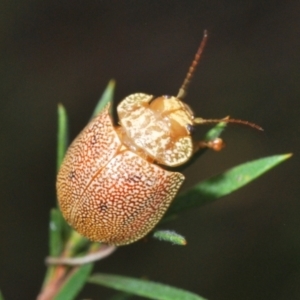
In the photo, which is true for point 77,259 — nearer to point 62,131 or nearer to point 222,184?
point 62,131

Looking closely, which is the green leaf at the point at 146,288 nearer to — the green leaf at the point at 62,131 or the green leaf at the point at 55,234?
the green leaf at the point at 55,234

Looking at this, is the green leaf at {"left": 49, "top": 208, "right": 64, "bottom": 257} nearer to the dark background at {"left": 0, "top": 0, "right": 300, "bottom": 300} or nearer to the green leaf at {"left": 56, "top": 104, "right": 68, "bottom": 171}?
the green leaf at {"left": 56, "top": 104, "right": 68, "bottom": 171}

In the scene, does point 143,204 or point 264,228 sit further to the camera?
point 264,228

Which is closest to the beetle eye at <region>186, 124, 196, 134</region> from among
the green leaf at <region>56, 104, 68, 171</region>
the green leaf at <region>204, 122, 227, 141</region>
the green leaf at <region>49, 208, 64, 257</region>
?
the green leaf at <region>204, 122, 227, 141</region>

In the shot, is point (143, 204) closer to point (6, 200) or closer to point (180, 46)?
point (6, 200)

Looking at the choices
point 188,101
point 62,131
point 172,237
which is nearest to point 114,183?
point 62,131

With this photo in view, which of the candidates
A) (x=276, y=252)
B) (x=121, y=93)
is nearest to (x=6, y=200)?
(x=121, y=93)
